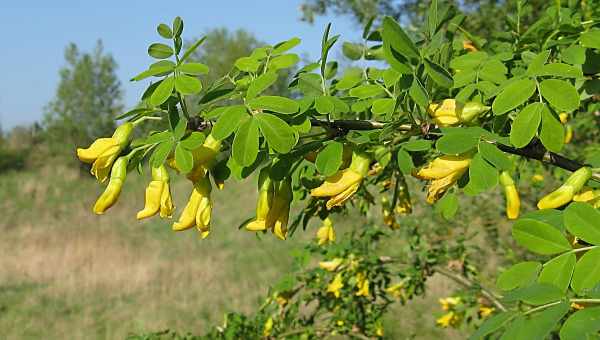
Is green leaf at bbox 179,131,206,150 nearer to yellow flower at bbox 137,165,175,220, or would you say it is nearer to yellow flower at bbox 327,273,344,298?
yellow flower at bbox 137,165,175,220

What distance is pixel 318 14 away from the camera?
215 inches

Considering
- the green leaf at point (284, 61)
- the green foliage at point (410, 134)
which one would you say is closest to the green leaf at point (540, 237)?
the green foliage at point (410, 134)

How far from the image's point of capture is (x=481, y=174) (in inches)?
24.7

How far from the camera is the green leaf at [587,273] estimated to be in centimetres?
50

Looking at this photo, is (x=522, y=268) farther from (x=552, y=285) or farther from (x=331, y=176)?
(x=331, y=176)

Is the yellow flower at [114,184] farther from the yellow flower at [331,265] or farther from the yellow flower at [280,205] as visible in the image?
the yellow flower at [331,265]

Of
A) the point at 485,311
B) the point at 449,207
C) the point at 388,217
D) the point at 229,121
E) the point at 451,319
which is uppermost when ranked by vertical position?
the point at 229,121

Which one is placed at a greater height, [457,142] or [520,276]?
[457,142]

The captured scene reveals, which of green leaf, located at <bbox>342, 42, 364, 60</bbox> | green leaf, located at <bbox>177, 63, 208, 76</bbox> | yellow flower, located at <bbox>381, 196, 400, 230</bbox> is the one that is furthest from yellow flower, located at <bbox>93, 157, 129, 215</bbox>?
yellow flower, located at <bbox>381, 196, 400, 230</bbox>

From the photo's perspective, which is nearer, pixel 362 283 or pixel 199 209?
pixel 199 209

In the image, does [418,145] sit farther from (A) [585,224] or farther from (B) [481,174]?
(A) [585,224]

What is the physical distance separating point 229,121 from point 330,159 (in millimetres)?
115

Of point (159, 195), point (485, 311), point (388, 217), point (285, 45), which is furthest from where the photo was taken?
point (485, 311)

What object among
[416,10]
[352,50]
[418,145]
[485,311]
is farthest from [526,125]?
[416,10]
